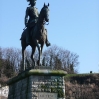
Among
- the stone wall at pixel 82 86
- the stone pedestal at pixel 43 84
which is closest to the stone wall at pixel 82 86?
the stone wall at pixel 82 86

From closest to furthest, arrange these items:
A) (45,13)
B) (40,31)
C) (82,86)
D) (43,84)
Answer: (43,84) < (45,13) < (40,31) < (82,86)

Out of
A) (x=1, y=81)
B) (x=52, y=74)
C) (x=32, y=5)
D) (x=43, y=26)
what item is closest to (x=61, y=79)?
(x=52, y=74)

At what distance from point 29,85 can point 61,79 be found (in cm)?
144

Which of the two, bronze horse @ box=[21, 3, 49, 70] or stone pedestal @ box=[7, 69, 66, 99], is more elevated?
bronze horse @ box=[21, 3, 49, 70]

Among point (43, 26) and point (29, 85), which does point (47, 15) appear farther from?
point (29, 85)

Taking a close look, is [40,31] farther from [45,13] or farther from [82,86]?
[82,86]

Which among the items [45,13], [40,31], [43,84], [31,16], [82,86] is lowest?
[43,84]

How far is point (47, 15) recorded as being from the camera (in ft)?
52.1

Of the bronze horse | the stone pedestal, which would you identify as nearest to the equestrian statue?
the bronze horse

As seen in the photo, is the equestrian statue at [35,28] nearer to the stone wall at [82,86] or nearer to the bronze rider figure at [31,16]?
the bronze rider figure at [31,16]

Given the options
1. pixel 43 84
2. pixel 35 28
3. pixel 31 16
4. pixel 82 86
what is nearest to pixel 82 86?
pixel 82 86

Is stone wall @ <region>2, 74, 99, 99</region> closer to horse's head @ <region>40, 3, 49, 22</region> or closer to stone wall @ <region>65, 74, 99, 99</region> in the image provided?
stone wall @ <region>65, 74, 99, 99</region>

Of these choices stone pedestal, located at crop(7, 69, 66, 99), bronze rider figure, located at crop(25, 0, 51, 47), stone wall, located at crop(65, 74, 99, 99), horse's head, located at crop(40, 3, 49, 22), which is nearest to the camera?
stone pedestal, located at crop(7, 69, 66, 99)

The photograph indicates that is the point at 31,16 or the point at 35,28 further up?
the point at 31,16
